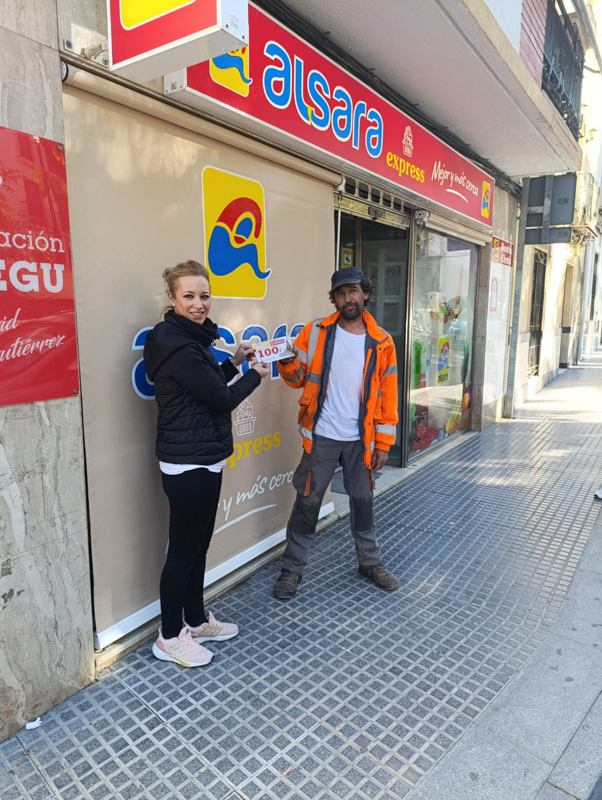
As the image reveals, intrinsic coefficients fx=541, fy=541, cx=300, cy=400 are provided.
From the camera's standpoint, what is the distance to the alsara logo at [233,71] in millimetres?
2688

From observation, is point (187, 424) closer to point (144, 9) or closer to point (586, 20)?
point (144, 9)

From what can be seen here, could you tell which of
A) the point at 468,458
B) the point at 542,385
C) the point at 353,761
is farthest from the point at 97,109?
the point at 542,385

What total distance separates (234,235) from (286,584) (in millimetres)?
2089

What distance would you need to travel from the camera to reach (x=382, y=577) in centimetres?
340

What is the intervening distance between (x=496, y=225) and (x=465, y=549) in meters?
5.23

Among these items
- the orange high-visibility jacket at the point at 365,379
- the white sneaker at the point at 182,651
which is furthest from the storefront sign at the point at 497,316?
the white sneaker at the point at 182,651

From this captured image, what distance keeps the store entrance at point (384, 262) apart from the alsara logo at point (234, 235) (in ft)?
7.36

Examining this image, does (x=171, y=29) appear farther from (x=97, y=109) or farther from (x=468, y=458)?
(x=468, y=458)

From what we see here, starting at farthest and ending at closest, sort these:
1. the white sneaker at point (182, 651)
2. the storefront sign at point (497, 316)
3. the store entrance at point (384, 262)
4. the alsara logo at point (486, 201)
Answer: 1. the storefront sign at point (497, 316)
2. the alsara logo at point (486, 201)
3. the store entrance at point (384, 262)
4. the white sneaker at point (182, 651)

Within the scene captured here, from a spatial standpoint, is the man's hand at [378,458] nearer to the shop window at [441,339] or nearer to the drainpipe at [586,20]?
the shop window at [441,339]

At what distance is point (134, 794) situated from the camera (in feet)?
6.38

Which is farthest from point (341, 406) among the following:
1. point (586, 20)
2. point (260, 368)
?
point (586, 20)

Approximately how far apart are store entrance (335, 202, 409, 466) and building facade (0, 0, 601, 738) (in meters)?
0.02

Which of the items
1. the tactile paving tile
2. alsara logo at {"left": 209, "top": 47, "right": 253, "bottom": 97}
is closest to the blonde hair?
alsara logo at {"left": 209, "top": 47, "right": 253, "bottom": 97}
